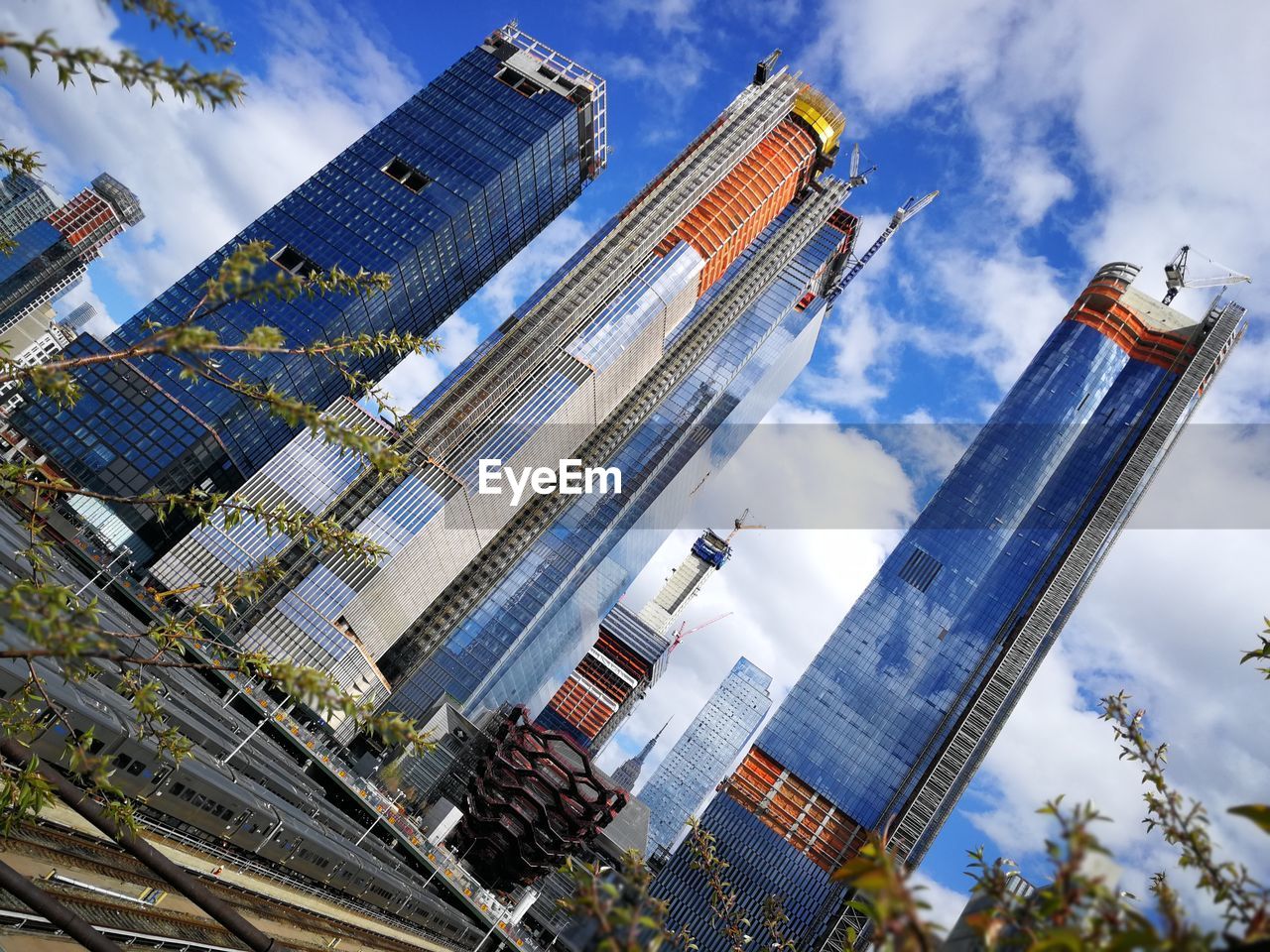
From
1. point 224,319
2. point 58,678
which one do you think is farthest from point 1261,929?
point 224,319

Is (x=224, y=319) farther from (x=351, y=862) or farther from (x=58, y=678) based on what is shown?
(x=58, y=678)

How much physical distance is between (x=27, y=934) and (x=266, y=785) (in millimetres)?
39799

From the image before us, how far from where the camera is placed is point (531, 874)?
126750 mm

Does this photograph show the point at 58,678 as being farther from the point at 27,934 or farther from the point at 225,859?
the point at 225,859

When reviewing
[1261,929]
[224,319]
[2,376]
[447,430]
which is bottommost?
[2,376]

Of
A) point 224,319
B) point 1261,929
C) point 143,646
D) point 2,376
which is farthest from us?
point 224,319

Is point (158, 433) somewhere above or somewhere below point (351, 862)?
above

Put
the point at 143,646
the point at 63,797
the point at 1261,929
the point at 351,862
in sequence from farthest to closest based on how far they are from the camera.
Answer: the point at 143,646, the point at 351,862, the point at 63,797, the point at 1261,929

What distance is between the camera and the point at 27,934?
25469 mm

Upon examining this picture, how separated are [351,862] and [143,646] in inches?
1006

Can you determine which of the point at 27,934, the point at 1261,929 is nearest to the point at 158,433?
the point at 27,934

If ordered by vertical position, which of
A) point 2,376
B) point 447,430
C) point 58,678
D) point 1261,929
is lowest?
point 58,678

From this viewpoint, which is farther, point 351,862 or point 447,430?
point 447,430

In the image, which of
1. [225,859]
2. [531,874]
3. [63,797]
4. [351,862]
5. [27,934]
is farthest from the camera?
[531,874]
